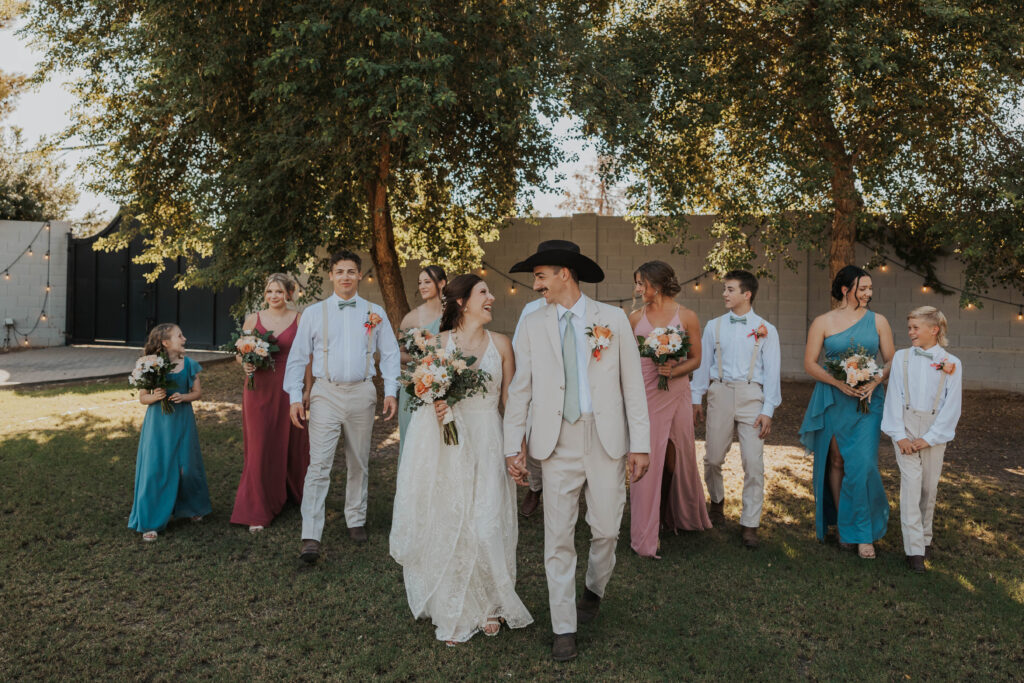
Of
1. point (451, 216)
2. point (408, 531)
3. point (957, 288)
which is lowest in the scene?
point (408, 531)

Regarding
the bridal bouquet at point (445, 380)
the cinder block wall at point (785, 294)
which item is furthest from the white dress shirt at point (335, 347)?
the cinder block wall at point (785, 294)

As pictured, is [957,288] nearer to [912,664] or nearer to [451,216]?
[451,216]

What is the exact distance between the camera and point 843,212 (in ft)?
39.9

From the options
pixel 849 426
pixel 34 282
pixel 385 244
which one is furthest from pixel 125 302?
pixel 849 426

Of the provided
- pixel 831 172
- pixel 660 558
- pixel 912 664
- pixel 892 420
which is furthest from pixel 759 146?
pixel 912 664

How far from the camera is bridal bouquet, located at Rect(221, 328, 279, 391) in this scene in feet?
20.8

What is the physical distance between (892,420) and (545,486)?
9.44ft

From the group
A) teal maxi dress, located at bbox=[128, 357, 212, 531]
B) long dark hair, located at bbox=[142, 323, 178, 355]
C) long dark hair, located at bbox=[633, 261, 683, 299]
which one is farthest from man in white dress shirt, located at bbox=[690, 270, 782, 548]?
long dark hair, located at bbox=[142, 323, 178, 355]

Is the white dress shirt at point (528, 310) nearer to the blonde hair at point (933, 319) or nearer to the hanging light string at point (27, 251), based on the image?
the blonde hair at point (933, 319)

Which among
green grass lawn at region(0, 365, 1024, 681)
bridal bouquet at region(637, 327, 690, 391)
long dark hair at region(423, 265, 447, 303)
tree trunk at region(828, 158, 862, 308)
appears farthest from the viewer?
tree trunk at region(828, 158, 862, 308)

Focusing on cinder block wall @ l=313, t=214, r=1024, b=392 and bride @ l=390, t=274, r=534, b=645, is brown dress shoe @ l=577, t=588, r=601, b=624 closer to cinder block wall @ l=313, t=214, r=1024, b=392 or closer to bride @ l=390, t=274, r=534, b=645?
bride @ l=390, t=274, r=534, b=645

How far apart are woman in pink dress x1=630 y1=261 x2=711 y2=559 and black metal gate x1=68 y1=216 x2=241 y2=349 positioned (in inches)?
646

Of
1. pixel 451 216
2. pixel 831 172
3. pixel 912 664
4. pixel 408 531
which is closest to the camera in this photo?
pixel 912 664

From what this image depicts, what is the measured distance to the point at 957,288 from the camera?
14594 millimetres
